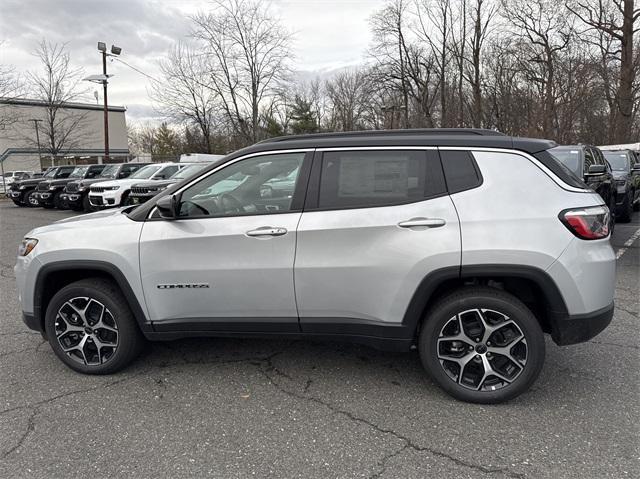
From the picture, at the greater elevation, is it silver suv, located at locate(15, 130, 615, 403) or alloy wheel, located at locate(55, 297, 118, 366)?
silver suv, located at locate(15, 130, 615, 403)

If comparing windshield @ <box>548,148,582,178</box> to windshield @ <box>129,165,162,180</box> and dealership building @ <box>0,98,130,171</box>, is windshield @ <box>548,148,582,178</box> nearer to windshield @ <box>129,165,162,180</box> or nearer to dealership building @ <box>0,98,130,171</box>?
windshield @ <box>129,165,162,180</box>

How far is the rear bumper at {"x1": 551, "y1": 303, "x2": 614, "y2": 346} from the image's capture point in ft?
9.09

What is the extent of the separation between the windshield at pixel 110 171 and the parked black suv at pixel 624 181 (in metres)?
17.0

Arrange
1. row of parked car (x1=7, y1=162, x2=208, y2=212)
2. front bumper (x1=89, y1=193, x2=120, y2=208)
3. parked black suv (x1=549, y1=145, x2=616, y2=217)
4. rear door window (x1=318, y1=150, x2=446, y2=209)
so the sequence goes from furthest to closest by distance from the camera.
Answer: front bumper (x1=89, y1=193, x2=120, y2=208) < row of parked car (x1=7, y1=162, x2=208, y2=212) < parked black suv (x1=549, y1=145, x2=616, y2=217) < rear door window (x1=318, y1=150, x2=446, y2=209)

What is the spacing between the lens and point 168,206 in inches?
119

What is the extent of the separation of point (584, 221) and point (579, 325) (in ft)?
2.14

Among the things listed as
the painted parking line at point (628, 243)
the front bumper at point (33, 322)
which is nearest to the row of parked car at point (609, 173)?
the painted parking line at point (628, 243)

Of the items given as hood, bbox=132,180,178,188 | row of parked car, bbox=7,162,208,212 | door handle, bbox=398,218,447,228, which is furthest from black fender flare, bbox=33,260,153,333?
hood, bbox=132,180,178,188

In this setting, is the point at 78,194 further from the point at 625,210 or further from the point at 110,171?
the point at 625,210

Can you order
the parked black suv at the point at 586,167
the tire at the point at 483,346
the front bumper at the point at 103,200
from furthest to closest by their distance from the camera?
the front bumper at the point at 103,200
the parked black suv at the point at 586,167
the tire at the point at 483,346

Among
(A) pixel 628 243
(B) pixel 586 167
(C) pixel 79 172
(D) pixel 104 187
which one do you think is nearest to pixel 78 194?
(D) pixel 104 187

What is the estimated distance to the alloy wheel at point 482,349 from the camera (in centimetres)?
285

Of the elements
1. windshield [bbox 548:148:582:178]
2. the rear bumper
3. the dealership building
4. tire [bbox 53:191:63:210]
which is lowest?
the rear bumper

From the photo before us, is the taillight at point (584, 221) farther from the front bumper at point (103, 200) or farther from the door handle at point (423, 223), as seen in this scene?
the front bumper at point (103, 200)
